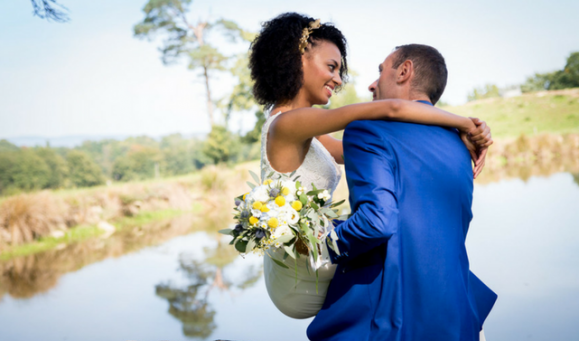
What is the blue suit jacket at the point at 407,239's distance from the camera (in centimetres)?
153

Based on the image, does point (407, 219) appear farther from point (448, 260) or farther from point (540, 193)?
point (540, 193)

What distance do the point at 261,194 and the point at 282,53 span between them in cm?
96

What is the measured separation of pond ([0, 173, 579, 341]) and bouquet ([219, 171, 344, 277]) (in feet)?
10.9

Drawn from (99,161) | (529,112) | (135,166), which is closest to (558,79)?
(529,112)

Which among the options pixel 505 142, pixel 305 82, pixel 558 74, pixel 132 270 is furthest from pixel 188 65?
pixel 558 74

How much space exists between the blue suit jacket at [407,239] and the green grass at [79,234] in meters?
8.98

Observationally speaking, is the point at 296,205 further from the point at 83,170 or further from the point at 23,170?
the point at 83,170

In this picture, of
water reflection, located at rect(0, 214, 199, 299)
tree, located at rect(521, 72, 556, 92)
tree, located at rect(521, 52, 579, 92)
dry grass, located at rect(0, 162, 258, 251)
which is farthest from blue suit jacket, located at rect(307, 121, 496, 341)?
tree, located at rect(521, 72, 556, 92)

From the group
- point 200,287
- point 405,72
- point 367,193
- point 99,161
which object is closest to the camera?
point 367,193

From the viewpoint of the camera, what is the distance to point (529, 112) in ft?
121

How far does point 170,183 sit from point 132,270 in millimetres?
7021

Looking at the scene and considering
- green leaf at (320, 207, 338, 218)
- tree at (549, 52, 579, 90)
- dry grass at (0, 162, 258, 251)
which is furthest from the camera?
tree at (549, 52, 579, 90)

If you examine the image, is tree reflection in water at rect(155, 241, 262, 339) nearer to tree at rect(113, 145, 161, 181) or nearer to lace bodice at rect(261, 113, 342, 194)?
lace bodice at rect(261, 113, 342, 194)

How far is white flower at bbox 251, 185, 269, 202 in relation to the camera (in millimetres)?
1671
